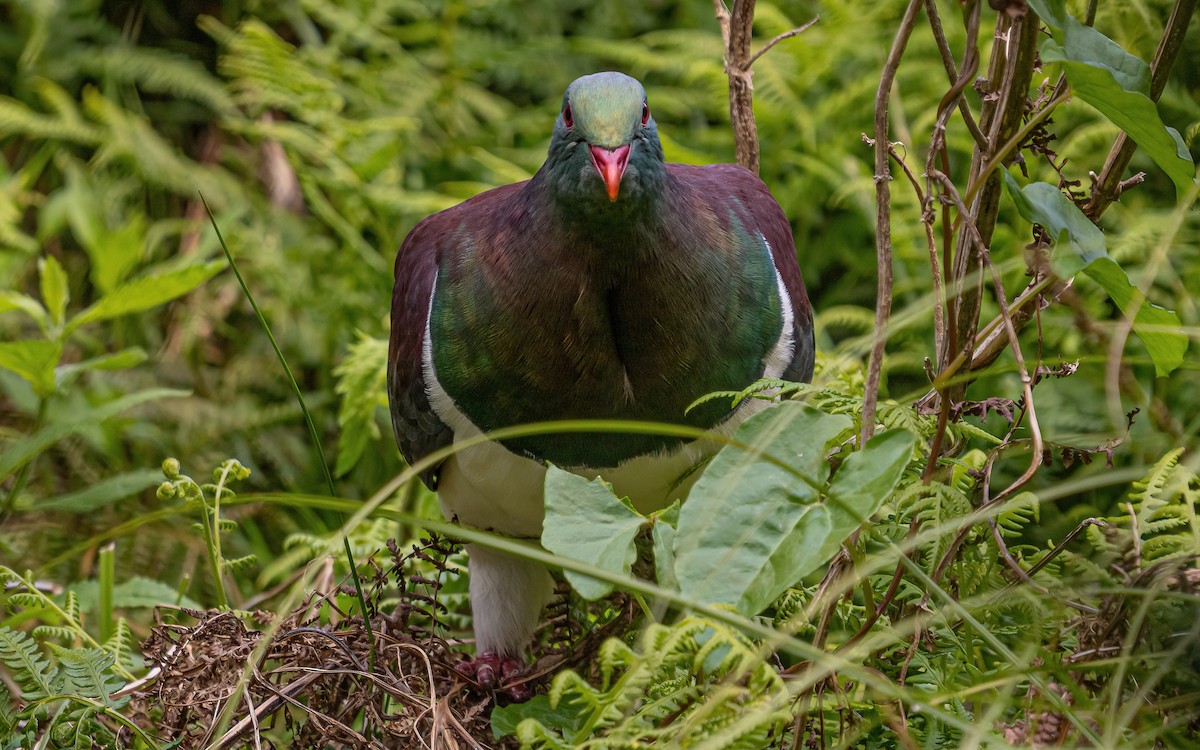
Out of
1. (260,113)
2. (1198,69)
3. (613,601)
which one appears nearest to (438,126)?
(260,113)

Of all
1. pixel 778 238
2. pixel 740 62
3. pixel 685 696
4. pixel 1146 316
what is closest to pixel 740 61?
pixel 740 62

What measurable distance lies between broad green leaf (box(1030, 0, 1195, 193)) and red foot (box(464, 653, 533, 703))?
1580 mm

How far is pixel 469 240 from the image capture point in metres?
2.93

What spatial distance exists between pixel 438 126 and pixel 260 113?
91 centimetres

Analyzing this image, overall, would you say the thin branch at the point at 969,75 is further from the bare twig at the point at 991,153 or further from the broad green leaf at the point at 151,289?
the broad green leaf at the point at 151,289

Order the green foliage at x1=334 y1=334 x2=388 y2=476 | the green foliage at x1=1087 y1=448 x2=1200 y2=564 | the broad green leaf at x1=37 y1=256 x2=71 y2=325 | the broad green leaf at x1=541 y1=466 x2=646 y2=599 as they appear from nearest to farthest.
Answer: the broad green leaf at x1=541 y1=466 x2=646 y2=599 < the green foliage at x1=1087 y1=448 x2=1200 y2=564 < the broad green leaf at x1=37 y1=256 x2=71 y2=325 < the green foliage at x1=334 y1=334 x2=388 y2=476

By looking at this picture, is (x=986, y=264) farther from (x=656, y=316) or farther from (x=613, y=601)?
(x=613, y=601)

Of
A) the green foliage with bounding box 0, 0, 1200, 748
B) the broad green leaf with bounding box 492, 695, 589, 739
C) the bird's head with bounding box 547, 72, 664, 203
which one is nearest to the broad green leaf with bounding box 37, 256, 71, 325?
the green foliage with bounding box 0, 0, 1200, 748

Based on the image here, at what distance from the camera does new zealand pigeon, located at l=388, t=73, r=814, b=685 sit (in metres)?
2.62

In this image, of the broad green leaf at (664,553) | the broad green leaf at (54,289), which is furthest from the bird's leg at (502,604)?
the broad green leaf at (54,289)

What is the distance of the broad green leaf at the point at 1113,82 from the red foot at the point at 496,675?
1.58 m

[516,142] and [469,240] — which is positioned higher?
[469,240]

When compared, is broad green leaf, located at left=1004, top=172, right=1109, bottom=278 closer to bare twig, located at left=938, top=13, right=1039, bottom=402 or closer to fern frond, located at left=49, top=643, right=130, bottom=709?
bare twig, located at left=938, top=13, right=1039, bottom=402

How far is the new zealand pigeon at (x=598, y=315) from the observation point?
262 cm
